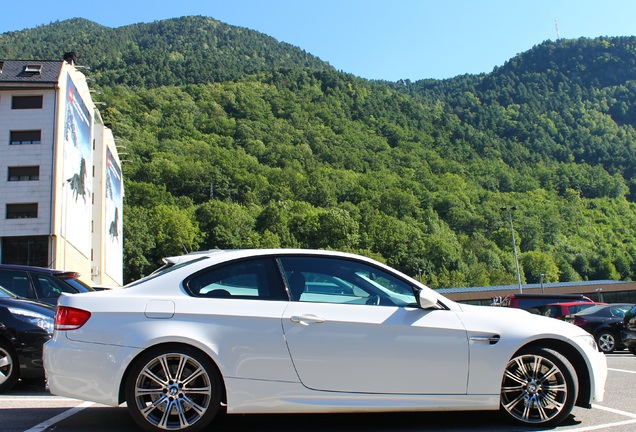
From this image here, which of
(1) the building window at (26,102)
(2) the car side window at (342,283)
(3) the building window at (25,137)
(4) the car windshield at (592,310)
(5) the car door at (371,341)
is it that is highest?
(1) the building window at (26,102)

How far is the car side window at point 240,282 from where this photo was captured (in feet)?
→ 17.0

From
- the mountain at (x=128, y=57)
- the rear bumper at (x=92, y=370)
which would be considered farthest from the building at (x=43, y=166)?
the mountain at (x=128, y=57)

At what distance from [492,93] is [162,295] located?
192958 mm

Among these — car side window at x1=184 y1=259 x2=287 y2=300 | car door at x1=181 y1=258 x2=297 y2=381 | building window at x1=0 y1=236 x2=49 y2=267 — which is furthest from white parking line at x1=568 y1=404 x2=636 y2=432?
building window at x1=0 y1=236 x2=49 y2=267

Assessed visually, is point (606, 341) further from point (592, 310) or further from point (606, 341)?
point (592, 310)

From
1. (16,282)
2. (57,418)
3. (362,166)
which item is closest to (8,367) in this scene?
(16,282)

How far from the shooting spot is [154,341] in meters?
4.91

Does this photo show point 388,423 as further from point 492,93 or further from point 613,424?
point 492,93

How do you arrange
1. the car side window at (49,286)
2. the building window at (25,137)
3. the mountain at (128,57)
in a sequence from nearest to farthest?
1. the car side window at (49,286)
2. the building window at (25,137)
3. the mountain at (128,57)

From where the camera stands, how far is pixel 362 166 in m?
142

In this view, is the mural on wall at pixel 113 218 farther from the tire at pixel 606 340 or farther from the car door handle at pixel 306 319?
the car door handle at pixel 306 319

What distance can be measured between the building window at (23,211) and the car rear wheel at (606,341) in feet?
108

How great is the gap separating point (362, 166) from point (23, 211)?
107 metres

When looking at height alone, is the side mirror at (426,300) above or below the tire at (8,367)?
above
